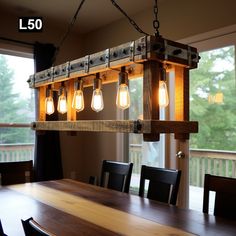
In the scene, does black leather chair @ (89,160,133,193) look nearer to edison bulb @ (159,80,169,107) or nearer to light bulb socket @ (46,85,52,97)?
light bulb socket @ (46,85,52,97)

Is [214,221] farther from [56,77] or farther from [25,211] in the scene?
[56,77]

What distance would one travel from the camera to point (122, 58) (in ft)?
4.52

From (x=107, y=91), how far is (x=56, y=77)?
6.70ft

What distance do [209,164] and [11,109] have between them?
7.93 ft

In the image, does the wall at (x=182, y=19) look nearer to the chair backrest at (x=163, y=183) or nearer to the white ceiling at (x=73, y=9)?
the white ceiling at (x=73, y=9)

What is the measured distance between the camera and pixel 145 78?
1.30 metres

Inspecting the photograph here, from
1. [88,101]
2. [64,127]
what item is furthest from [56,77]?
[88,101]

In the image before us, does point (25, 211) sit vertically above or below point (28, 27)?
below

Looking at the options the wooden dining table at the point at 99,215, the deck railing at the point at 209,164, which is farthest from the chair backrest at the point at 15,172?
the deck railing at the point at 209,164

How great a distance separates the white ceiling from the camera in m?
3.22

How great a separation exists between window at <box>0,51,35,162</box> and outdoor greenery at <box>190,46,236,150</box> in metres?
2.09

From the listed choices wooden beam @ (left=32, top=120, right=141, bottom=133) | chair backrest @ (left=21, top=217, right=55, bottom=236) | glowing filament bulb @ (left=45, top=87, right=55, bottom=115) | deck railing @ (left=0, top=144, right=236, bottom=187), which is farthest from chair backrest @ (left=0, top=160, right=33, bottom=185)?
chair backrest @ (left=21, top=217, right=55, bottom=236)

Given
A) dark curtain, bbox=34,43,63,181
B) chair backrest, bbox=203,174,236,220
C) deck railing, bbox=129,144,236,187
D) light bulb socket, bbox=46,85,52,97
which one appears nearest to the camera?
chair backrest, bbox=203,174,236,220

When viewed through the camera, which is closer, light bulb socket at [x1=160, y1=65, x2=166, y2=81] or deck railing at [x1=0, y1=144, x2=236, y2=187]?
light bulb socket at [x1=160, y1=65, x2=166, y2=81]
